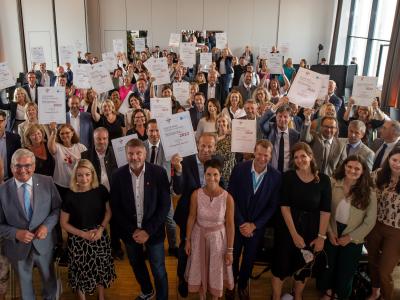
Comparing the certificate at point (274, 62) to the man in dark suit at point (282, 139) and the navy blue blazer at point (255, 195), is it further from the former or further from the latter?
the navy blue blazer at point (255, 195)

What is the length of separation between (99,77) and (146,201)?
319cm

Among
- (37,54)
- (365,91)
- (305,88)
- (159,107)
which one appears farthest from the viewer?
(37,54)

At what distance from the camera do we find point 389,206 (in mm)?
3242

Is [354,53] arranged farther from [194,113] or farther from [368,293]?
[368,293]

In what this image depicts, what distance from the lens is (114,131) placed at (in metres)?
4.96

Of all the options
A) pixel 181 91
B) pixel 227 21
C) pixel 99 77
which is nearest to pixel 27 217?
pixel 99 77

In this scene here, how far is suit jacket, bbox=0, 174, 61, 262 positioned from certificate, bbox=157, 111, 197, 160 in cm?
107

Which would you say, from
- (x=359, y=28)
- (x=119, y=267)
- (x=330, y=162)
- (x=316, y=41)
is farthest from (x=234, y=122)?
(x=316, y=41)

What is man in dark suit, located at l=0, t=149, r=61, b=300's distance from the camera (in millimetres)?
2951

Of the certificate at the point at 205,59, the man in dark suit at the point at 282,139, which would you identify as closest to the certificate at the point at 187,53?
the certificate at the point at 205,59

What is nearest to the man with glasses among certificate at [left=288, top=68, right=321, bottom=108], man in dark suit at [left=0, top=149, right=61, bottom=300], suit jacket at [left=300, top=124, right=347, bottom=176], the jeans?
suit jacket at [left=300, top=124, right=347, bottom=176]

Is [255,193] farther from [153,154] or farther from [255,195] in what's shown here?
[153,154]

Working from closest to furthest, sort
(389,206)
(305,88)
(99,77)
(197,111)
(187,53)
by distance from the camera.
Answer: (389,206) < (305,88) < (99,77) < (197,111) < (187,53)

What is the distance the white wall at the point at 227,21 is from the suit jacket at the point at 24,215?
44.0ft
